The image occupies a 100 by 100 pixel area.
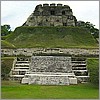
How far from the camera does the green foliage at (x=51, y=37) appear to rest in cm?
3328

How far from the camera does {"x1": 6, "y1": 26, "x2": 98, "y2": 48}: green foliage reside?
1310 inches

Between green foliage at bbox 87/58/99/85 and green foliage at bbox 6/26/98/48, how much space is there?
880cm

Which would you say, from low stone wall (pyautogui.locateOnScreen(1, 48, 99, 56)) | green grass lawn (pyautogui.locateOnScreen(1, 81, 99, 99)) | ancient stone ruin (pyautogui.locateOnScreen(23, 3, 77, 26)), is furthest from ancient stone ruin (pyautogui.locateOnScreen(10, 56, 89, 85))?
ancient stone ruin (pyautogui.locateOnScreen(23, 3, 77, 26))

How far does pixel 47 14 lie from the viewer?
38906mm

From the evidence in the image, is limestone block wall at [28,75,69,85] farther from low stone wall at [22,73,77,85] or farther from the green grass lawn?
the green grass lawn

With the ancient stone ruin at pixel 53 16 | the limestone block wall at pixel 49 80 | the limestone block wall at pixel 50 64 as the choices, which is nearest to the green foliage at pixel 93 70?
the limestone block wall at pixel 50 64

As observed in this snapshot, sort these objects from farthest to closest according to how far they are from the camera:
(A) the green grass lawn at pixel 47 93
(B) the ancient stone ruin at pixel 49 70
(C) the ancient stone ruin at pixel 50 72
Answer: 1. (B) the ancient stone ruin at pixel 49 70
2. (C) the ancient stone ruin at pixel 50 72
3. (A) the green grass lawn at pixel 47 93

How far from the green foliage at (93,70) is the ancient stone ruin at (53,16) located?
15.2m

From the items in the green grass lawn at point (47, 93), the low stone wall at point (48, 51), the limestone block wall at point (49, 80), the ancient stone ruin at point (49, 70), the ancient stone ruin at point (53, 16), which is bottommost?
the green grass lawn at point (47, 93)

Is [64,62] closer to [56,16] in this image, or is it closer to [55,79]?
[55,79]

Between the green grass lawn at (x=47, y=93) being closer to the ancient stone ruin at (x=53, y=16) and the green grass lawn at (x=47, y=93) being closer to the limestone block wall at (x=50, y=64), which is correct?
the limestone block wall at (x=50, y=64)

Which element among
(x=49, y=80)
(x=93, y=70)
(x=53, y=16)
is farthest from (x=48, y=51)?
(x=53, y=16)

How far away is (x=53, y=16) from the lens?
38.8 metres

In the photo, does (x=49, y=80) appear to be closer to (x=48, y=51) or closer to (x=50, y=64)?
(x=50, y=64)
